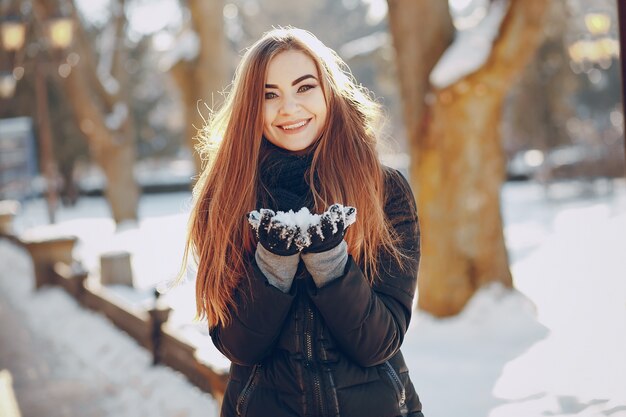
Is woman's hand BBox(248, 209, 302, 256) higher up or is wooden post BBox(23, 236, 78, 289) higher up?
woman's hand BBox(248, 209, 302, 256)

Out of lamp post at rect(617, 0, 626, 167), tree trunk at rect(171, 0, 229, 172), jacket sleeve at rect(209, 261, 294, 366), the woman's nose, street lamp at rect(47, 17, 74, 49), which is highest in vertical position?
street lamp at rect(47, 17, 74, 49)

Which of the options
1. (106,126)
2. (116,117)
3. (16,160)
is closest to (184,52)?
(106,126)

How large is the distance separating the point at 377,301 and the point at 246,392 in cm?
50

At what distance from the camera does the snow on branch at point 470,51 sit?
6.65 meters

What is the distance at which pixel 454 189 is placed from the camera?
23.9 feet

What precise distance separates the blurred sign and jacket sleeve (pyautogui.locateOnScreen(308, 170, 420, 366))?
920 inches

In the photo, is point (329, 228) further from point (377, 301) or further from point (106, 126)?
point (106, 126)

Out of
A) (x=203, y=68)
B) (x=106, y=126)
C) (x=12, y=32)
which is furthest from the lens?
(x=106, y=126)

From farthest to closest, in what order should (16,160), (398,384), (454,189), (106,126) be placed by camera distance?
(16,160), (106,126), (454,189), (398,384)

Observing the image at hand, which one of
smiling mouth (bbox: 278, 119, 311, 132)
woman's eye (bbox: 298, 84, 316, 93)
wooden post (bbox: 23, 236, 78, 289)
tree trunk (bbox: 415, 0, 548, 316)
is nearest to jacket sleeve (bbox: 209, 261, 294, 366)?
smiling mouth (bbox: 278, 119, 311, 132)

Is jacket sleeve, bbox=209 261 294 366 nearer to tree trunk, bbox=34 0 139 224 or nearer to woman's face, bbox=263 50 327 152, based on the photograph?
woman's face, bbox=263 50 327 152

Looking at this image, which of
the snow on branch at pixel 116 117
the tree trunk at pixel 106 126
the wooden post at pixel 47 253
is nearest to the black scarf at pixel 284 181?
the wooden post at pixel 47 253

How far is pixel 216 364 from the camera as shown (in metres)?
4.61

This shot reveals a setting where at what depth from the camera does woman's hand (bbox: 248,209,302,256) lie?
83.7 inches
